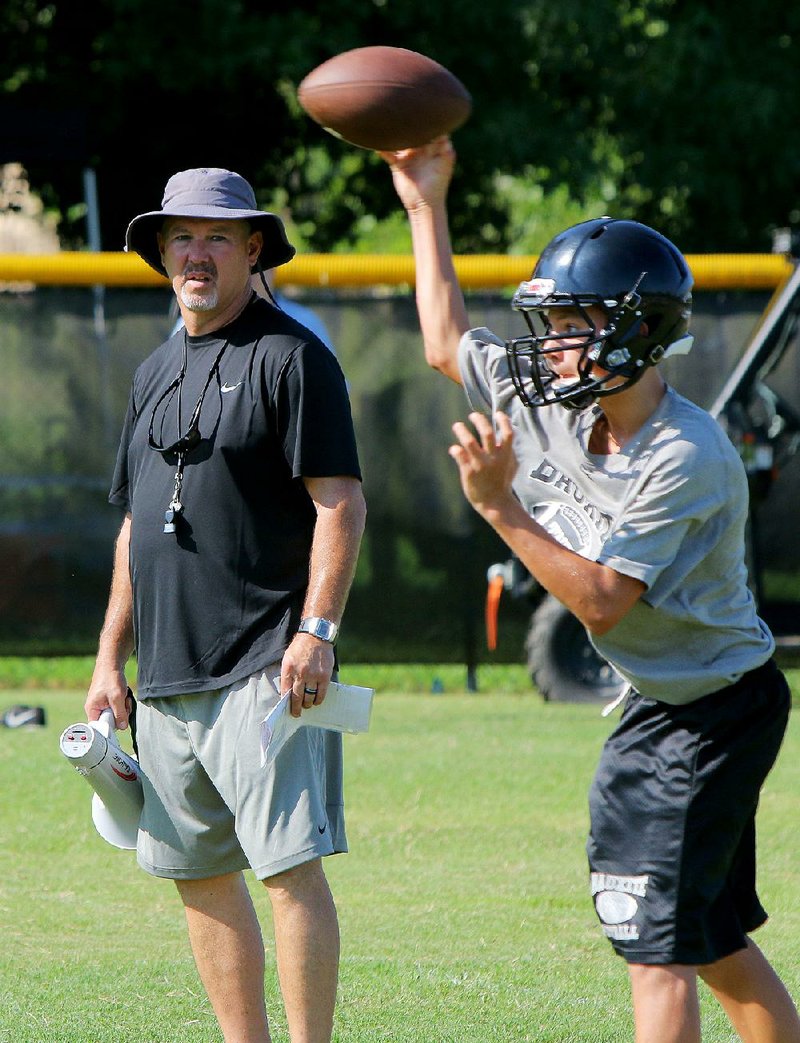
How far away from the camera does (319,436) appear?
13.5 ft

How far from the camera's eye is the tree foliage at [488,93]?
14.7 m

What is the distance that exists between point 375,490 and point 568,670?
179 cm

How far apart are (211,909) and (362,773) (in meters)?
3.80

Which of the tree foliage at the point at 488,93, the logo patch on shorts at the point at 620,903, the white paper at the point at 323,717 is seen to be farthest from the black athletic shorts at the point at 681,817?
the tree foliage at the point at 488,93

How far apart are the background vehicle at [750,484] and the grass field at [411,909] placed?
0.93 m

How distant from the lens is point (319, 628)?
13.1ft

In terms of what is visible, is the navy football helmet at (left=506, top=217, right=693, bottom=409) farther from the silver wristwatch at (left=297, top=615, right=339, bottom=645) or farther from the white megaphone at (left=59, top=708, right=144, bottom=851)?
the white megaphone at (left=59, top=708, right=144, bottom=851)

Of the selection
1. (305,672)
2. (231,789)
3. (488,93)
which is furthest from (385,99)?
(488,93)

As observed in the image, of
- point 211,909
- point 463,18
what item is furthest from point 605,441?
point 463,18

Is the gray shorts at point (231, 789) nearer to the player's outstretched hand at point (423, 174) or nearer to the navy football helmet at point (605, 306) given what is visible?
the navy football helmet at point (605, 306)

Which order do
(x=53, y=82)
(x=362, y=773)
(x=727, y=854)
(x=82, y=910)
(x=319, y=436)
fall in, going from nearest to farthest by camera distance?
(x=727, y=854), (x=319, y=436), (x=82, y=910), (x=362, y=773), (x=53, y=82)

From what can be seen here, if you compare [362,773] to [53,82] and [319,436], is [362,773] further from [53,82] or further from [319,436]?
[53,82]

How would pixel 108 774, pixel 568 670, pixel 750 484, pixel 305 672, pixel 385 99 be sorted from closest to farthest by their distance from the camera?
pixel 305 672
pixel 108 774
pixel 385 99
pixel 568 670
pixel 750 484

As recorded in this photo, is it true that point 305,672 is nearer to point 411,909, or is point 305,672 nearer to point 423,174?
point 423,174
